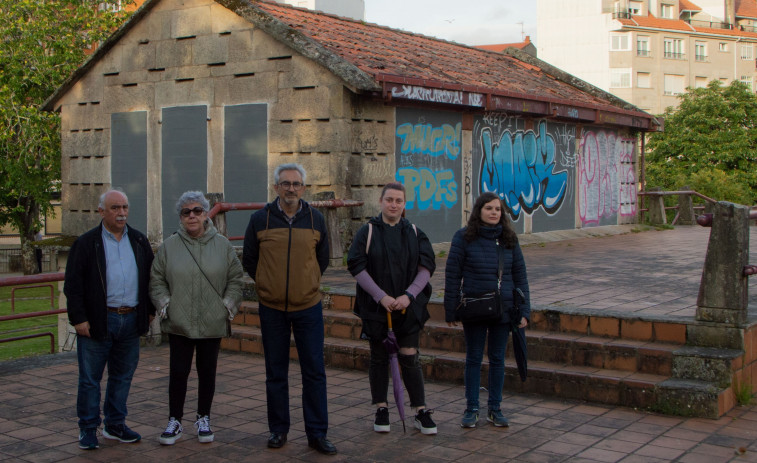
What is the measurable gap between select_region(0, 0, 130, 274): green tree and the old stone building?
954 cm

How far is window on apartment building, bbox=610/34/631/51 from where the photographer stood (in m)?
69.2

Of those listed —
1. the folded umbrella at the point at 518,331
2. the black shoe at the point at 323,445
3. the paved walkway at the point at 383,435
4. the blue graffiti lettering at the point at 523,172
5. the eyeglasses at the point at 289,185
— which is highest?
the blue graffiti lettering at the point at 523,172

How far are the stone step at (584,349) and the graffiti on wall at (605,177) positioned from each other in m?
10.7

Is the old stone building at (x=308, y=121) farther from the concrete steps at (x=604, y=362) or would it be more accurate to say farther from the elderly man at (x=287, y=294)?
the elderly man at (x=287, y=294)

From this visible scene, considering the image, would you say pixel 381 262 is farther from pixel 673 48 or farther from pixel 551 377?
pixel 673 48

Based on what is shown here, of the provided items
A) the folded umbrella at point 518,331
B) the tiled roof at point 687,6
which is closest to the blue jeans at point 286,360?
the folded umbrella at point 518,331

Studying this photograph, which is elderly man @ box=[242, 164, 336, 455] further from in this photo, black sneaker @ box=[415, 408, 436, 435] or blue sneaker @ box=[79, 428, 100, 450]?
blue sneaker @ box=[79, 428, 100, 450]

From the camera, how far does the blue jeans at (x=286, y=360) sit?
603 cm

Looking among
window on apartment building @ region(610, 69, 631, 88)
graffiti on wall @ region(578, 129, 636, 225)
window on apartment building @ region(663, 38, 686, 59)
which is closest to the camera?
graffiti on wall @ region(578, 129, 636, 225)

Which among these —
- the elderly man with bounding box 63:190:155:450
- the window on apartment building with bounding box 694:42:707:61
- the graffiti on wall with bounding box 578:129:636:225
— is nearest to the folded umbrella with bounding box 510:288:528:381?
the elderly man with bounding box 63:190:155:450

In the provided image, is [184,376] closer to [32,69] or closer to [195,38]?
[195,38]

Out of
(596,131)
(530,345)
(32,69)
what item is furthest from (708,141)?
(530,345)

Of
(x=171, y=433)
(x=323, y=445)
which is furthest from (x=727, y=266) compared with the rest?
(x=171, y=433)

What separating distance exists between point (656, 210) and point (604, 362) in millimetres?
14261
